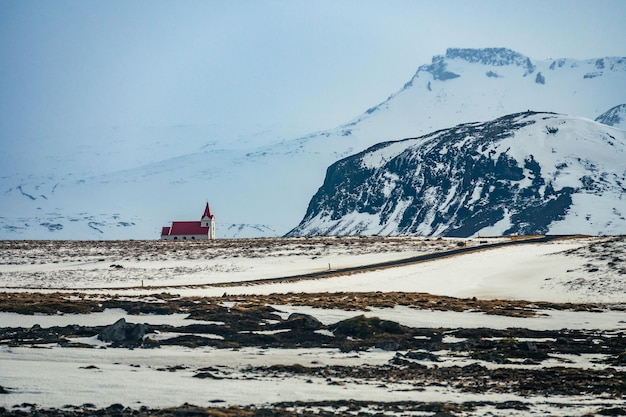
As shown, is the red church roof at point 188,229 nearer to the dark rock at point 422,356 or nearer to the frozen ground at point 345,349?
the frozen ground at point 345,349

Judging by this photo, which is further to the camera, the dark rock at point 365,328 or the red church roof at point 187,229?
the red church roof at point 187,229

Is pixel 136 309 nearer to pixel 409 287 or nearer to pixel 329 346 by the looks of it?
pixel 329 346

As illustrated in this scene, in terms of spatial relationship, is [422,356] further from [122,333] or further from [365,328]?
[122,333]

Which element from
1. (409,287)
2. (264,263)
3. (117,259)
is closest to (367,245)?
(264,263)

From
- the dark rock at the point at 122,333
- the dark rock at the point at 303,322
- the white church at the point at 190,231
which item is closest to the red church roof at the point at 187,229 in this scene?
the white church at the point at 190,231

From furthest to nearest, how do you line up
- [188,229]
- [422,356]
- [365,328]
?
[188,229] < [365,328] < [422,356]

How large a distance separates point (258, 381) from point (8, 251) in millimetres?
91169

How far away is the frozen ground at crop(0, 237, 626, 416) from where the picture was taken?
22.9 meters

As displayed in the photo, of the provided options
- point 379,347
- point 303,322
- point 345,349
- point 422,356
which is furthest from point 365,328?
point 422,356

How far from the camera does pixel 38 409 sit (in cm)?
2111

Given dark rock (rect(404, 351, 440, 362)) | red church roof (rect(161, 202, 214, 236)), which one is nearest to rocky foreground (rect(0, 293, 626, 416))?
dark rock (rect(404, 351, 440, 362))

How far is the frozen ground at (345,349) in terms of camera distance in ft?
75.1

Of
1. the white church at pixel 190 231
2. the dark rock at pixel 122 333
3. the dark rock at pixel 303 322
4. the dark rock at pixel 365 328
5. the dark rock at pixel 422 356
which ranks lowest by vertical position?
the dark rock at pixel 422 356

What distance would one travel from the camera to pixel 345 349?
32.2m
